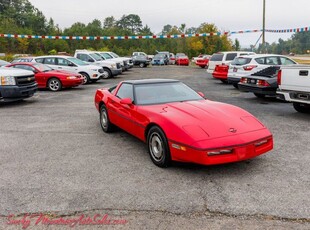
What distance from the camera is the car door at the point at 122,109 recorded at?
5.38 meters

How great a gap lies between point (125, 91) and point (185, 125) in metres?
2.02

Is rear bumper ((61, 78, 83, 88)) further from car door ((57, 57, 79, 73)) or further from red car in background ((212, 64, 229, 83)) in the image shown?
red car in background ((212, 64, 229, 83))

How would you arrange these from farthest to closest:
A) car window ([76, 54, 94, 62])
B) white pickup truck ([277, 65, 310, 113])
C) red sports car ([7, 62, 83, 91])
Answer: car window ([76, 54, 94, 62]) < red sports car ([7, 62, 83, 91]) < white pickup truck ([277, 65, 310, 113])

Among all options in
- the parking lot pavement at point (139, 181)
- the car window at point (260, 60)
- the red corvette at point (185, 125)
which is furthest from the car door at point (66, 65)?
the red corvette at point (185, 125)

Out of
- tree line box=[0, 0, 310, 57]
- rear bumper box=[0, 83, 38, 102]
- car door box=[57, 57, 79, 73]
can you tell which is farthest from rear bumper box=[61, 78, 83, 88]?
tree line box=[0, 0, 310, 57]

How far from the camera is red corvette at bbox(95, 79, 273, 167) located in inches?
158

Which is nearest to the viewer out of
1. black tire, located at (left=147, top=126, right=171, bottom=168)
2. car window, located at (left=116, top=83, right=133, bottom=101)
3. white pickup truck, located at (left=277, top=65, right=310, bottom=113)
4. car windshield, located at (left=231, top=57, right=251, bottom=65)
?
black tire, located at (left=147, top=126, right=171, bottom=168)

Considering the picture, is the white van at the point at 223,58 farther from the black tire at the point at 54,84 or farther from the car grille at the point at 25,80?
the car grille at the point at 25,80

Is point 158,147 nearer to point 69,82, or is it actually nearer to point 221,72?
point 69,82

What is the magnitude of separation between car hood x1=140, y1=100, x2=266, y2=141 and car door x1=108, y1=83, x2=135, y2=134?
21.2 inches

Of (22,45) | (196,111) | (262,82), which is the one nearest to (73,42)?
(22,45)

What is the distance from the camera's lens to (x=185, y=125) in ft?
14.0

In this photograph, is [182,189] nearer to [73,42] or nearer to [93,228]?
[93,228]

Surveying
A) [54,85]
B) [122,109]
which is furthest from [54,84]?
[122,109]
